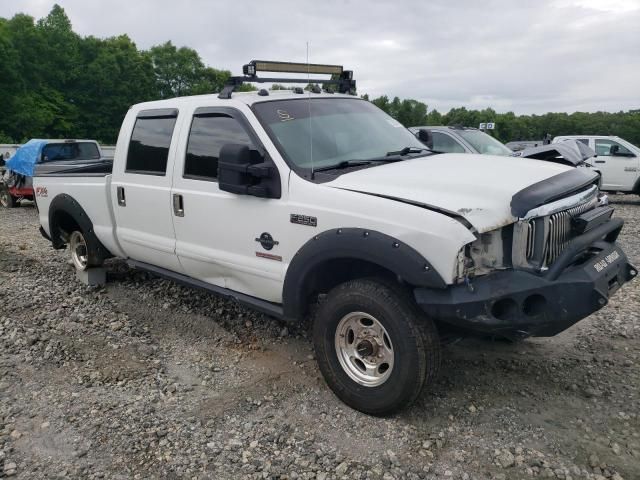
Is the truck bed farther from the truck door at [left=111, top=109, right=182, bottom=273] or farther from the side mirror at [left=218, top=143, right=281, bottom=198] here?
the side mirror at [left=218, top=143, right=281, bottom=198]

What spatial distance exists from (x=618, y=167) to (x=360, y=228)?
42.2ft

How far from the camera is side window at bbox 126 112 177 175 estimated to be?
187 inches

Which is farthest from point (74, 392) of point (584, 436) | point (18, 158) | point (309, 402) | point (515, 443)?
point (18, 158)

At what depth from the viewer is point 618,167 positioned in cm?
1371

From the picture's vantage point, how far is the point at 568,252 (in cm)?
305

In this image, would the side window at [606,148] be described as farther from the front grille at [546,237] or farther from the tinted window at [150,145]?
the tinted window at [150,145]

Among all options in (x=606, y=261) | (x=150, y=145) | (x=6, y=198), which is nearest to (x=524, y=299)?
(x=606, y=261)

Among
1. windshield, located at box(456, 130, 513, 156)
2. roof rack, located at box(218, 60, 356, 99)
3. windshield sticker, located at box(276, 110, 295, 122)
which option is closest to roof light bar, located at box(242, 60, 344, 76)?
roof rack, located at box(218, 60, 356, 99)

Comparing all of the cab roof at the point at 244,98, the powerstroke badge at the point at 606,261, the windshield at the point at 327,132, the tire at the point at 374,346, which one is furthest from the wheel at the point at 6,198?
the powerstroke badge at the point at 606,261

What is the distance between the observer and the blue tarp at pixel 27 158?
13370 mm

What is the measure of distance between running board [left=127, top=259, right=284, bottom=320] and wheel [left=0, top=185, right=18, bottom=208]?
11467 millimetres

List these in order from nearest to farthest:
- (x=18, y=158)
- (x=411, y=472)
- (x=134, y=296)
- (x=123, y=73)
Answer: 1. (x=411, y=472)
2. (x=134, y=296)
3. (x=18, y=158)
4. (x=123, y=73)

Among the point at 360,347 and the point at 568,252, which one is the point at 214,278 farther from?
the point at 568,252

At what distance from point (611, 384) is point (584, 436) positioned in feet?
2.56
